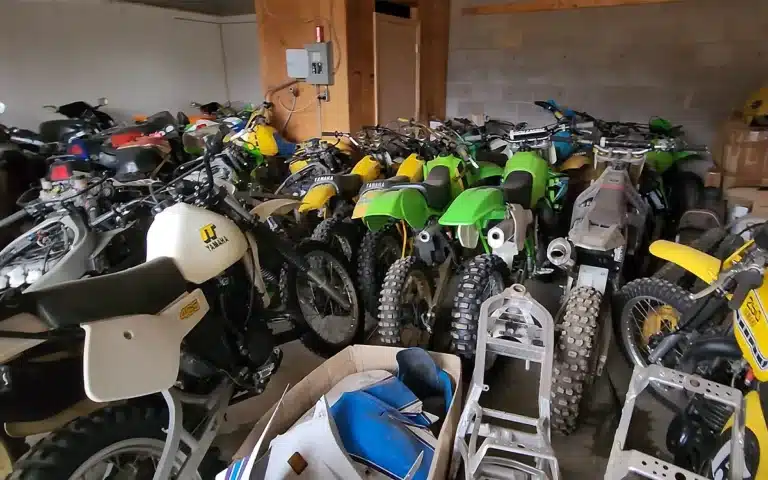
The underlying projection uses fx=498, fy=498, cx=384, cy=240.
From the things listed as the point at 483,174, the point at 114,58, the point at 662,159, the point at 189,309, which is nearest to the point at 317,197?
the point at 483,174

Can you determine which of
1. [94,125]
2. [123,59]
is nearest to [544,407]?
[94,125]

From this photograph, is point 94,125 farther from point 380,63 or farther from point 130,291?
point 130,291

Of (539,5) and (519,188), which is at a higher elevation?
(539,5)

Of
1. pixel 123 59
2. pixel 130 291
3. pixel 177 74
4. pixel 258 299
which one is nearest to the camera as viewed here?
pixel 130 291

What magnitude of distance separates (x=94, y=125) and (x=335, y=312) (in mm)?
3439

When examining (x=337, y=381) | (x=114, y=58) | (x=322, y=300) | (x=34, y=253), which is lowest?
(x=337, y=381)

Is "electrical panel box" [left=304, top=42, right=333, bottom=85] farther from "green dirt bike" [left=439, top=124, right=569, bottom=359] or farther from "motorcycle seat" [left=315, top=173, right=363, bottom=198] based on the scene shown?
"green dirt bike" [left=439, top=124, right=569, bottom=359]

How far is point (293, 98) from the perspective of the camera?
4562 mm

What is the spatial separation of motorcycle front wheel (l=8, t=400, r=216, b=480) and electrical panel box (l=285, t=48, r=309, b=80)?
3.43 metres

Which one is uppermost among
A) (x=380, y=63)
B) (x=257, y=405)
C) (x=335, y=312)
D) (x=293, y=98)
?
(x=380, y=63)

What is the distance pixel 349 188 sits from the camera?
267 centimetres

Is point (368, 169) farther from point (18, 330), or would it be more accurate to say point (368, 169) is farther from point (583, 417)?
point (18, 330)

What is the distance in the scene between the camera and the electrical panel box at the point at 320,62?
4145 mm

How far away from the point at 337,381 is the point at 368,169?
1.37 meters
